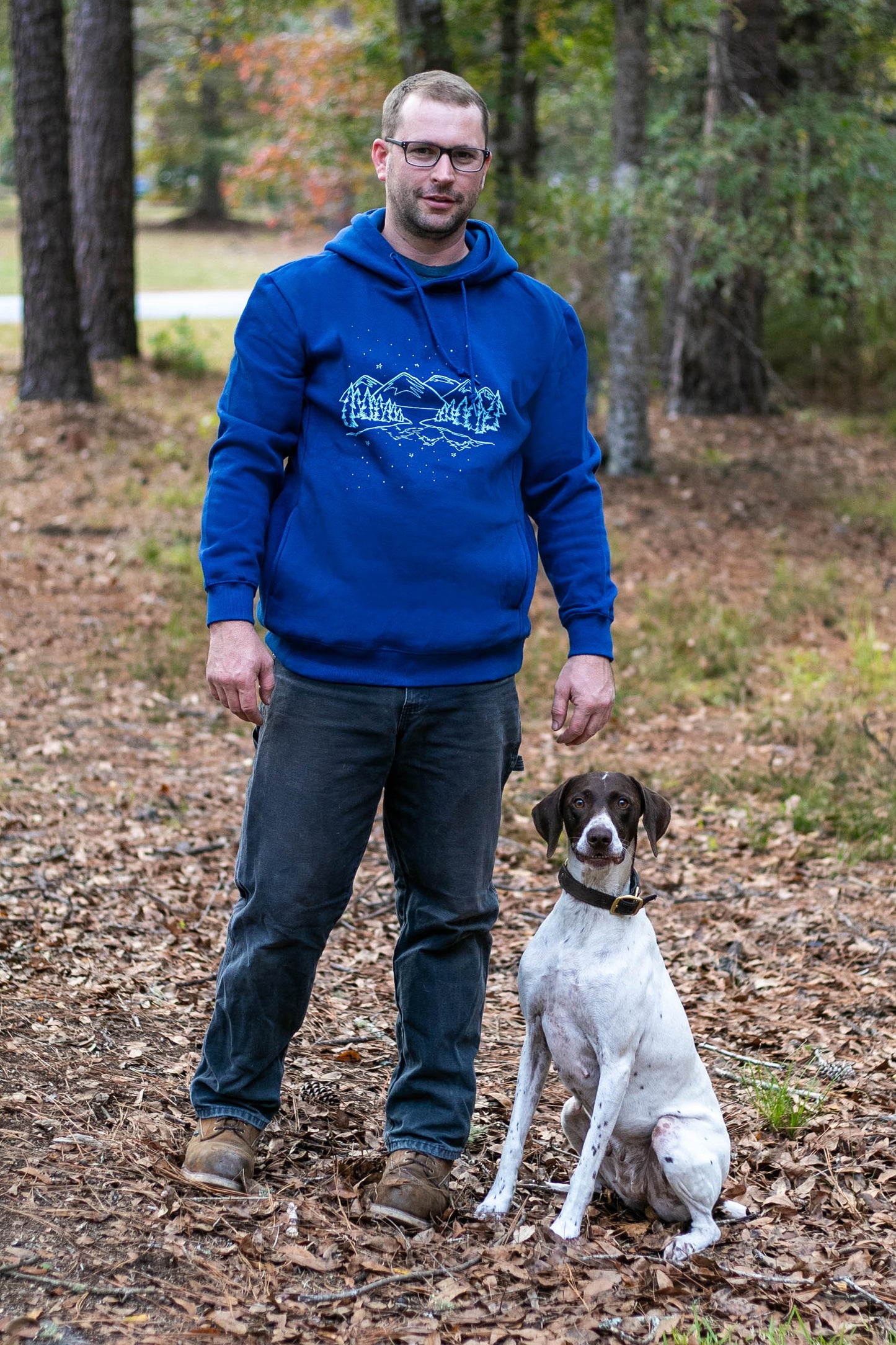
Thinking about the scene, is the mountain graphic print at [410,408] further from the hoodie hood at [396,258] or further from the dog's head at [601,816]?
the dog's head at [601,816]

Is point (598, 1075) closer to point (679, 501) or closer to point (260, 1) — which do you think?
point (679, 501)

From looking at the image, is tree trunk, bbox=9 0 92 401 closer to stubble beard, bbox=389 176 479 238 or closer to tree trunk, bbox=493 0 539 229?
tree trunk, bbox=493 0 539 229

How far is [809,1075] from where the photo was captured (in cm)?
425

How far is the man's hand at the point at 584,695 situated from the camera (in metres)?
3.40

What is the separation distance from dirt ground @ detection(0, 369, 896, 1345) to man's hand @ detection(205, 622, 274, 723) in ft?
4.07

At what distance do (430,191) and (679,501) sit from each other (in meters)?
8.98

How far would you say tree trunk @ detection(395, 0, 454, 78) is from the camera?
34.5ft

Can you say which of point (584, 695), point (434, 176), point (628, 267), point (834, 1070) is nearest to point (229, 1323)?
point (584, 695)

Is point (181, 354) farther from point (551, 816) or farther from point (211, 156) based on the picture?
point (211, 156)

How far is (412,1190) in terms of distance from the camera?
331cm

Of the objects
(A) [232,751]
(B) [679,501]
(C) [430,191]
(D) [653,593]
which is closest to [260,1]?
(B) [679,501]

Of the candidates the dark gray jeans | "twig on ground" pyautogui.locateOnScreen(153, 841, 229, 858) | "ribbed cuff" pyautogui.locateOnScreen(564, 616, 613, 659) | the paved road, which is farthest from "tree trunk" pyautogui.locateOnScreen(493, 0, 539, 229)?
the dark gray jeans

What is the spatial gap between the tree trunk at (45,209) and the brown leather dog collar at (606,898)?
9935 millimetres

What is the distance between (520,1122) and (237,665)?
136 cm
